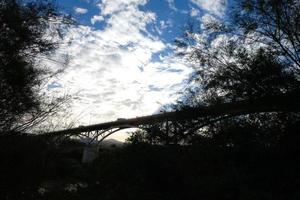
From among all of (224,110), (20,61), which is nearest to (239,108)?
(224,110)

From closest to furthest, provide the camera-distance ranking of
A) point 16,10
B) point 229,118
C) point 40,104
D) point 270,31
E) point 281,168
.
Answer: point 16,10, point 40,104, point 281,168, point 270,31, point 229,118

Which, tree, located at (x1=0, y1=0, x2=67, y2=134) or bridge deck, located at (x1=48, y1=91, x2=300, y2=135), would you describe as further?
bridge deck, located at (x1=48, y1=91, x2=300, y2=135)

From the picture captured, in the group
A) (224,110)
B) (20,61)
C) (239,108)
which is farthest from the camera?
(224,110)

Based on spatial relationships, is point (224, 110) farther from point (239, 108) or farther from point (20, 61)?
point (20, 61)

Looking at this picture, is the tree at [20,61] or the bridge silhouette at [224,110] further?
the bridge silhouette at [224,110]

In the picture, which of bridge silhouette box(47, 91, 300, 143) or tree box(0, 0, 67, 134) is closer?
tree box(0, 0, 67, 134)

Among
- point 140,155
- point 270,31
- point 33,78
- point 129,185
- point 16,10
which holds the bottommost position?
point 129,185

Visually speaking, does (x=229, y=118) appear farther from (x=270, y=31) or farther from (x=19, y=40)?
(x=19, y=40)

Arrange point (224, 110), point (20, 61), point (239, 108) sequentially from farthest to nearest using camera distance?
point (224, 110), point (239, 108), point (20, 61)

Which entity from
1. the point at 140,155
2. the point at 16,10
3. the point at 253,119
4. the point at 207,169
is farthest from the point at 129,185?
the point at 16,10

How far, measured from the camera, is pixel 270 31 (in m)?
15.8

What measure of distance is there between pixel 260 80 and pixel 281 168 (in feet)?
13.3

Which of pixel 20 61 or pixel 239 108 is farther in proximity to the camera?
pixel 239 108

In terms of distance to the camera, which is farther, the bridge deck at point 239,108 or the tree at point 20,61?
the bridge deck at point 239,108
